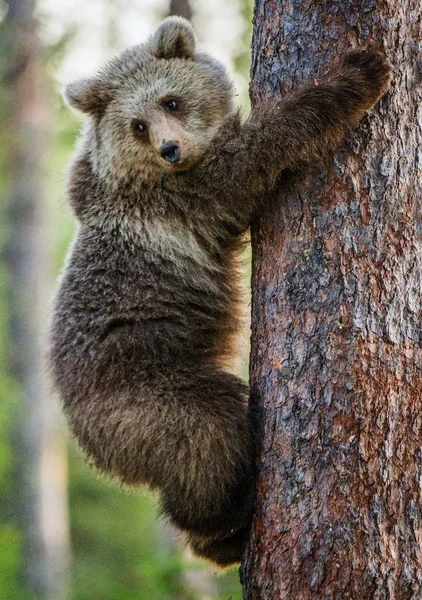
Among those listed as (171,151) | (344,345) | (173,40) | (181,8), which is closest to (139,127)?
(171,151)

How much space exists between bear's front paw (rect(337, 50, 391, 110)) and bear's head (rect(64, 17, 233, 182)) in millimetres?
1164

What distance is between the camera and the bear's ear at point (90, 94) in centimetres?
563

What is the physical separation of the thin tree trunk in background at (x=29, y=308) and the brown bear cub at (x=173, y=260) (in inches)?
315

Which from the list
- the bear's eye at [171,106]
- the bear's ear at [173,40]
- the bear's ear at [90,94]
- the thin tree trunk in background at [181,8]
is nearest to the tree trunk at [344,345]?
the bear's eye at [171,106]

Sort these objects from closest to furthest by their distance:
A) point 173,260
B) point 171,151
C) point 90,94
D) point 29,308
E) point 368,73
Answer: point 368,73 → point 171,151 → point 173,260 → point 90,94 → point 29,308

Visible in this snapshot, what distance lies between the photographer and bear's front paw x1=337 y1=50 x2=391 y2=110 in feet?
13.6

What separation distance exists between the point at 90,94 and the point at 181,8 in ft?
18.2

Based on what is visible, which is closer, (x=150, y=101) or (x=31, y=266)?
(x=150, y=101)

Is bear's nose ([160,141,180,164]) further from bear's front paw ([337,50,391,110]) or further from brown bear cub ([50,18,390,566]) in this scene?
bear's front paw ([337,50,391,110])

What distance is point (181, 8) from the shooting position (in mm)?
10656

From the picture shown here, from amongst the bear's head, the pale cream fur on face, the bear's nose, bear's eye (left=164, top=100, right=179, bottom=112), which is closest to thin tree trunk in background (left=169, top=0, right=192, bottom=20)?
the bear's head

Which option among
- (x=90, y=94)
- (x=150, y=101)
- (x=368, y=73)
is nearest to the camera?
(x=368, y=73)

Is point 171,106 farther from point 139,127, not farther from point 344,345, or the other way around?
point 344,345

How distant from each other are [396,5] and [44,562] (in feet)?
35.8
